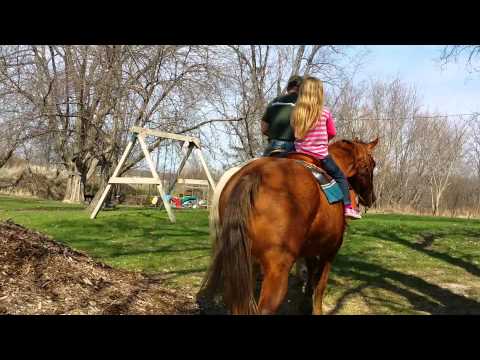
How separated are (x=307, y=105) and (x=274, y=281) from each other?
179cm

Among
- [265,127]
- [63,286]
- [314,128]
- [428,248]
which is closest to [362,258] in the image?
[428,248]

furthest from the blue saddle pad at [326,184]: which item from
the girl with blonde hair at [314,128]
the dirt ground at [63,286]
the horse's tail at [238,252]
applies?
the dirt ground at [63,286]

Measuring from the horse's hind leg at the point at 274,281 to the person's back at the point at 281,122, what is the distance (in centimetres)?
143

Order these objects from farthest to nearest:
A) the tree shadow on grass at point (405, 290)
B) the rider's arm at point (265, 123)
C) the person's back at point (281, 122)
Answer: the tree shadow on grass at point (405, 290)
the rider's arm at point (265, 123)
the person's back at point (281, 122)

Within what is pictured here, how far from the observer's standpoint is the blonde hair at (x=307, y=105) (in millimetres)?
4332

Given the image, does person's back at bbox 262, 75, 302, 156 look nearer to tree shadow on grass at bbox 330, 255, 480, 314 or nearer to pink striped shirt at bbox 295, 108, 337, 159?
pink striped shirt at bbox 295, 108, 337, 159

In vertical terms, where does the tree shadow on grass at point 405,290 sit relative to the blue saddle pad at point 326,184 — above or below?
below

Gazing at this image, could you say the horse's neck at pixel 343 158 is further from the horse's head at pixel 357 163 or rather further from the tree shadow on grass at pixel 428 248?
the tree shadow on grass at pixel 428 248

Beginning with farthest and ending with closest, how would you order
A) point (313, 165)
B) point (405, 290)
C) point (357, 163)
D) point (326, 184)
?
point (405, 290) → point (357, 163) → point (313, 165) → point (326, 184)

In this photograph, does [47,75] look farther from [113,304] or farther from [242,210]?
[242,210]

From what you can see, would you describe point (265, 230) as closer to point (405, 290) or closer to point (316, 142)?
point (316, 142)

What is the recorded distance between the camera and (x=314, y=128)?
443 cm
